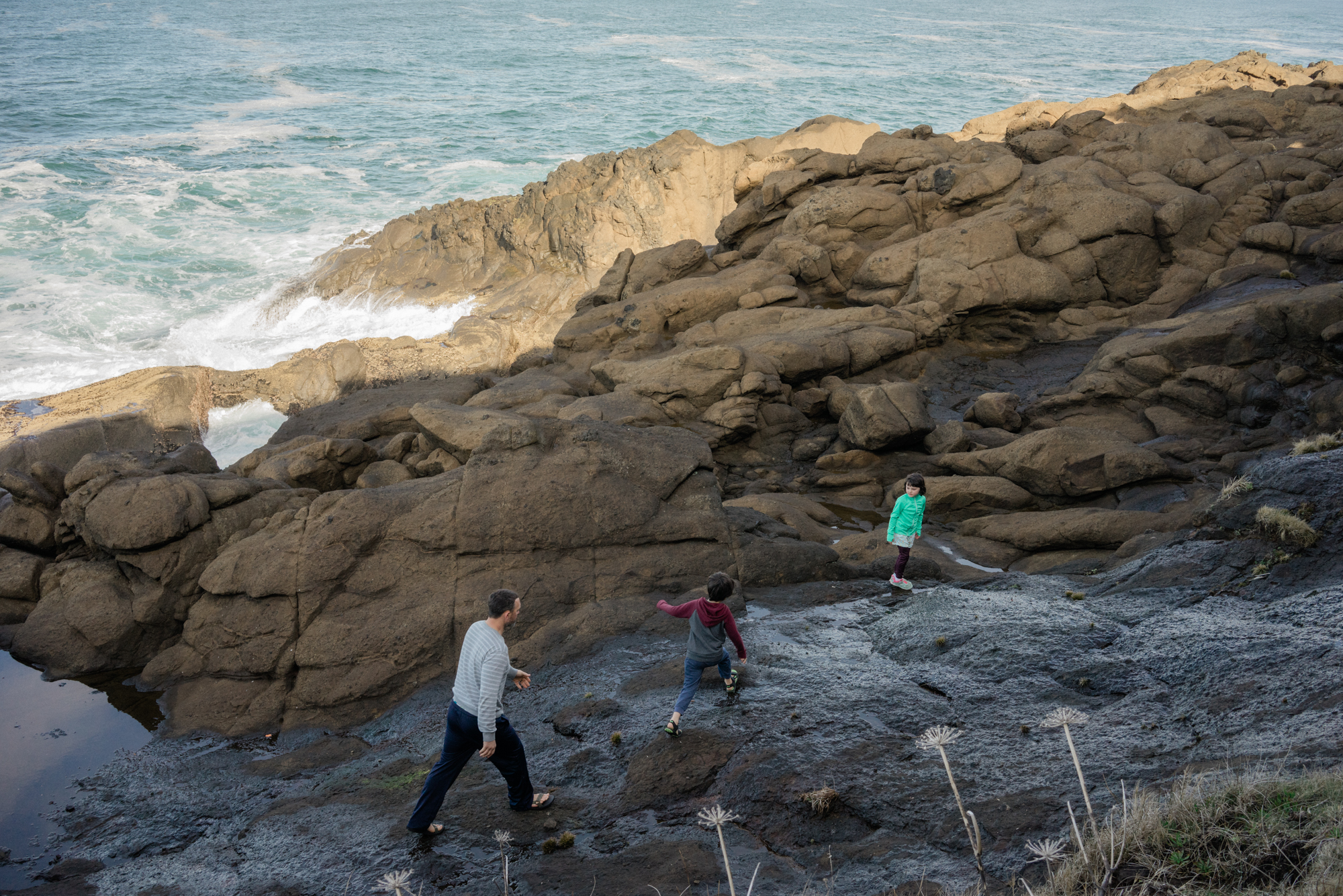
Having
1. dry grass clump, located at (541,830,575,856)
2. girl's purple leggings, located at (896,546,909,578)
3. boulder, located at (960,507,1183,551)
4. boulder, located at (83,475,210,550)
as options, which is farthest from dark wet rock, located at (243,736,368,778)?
boulder, located at (960,507,1183,551)

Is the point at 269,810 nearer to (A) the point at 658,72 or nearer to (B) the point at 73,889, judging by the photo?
(B) the point at 73,889

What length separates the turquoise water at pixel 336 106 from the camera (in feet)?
104

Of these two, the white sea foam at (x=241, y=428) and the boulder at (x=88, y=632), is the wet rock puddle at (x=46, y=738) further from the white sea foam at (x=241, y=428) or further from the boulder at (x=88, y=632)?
the white sea foam at (x=241, y=428)

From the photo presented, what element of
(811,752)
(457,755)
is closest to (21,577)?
(457,755)

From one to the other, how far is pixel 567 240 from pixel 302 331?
998 cm

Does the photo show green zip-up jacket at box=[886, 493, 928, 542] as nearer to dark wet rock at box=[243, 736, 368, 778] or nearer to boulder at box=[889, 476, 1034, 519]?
boulder at box=[889, 476, 1034, 519]

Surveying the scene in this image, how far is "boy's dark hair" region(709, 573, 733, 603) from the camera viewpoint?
6891 mm

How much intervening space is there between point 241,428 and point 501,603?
18097 millimetres

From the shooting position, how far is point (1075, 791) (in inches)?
206

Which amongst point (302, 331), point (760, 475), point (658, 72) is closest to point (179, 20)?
point (658, 72)

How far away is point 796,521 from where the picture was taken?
12828mm

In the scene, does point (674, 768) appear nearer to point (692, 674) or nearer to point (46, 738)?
point (692, 674)

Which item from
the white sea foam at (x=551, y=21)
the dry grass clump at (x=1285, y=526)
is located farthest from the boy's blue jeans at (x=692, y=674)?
the white sea foam at (x=551, y=21)

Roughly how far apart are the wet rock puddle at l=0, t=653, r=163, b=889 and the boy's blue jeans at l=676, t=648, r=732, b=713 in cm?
542
